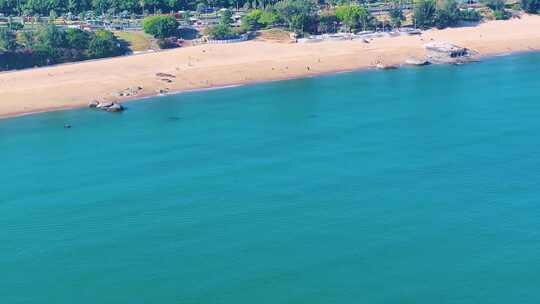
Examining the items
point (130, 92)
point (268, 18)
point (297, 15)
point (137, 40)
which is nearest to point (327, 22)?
point (297, 15)

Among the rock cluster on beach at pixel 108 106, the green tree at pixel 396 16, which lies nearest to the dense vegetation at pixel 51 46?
the rock cluster on beach at pixel 108 106

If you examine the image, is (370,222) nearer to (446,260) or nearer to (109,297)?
(446,260)

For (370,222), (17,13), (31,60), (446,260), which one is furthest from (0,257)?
(17,13)

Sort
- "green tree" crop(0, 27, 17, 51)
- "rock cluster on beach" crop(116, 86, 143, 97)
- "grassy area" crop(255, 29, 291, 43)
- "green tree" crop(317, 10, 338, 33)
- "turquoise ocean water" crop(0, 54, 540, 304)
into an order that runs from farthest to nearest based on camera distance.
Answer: "green tree" crop(317, 10, 338, 33)
"grassy area" crop(255, 29, 291, 43)
"green tree" crop(0, 27, 17, 51)
"rock cluster on beach" crop(116, 86, 143, 97)
"turquoise ocean water" crop(0, 54, 540, 304)

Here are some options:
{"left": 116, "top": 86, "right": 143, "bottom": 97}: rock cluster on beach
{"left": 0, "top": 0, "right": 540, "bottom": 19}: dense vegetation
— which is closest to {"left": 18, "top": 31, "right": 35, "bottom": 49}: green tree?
{"left": 0, "top": 0, "right": 540, "bottom": 19}: dense vegetation

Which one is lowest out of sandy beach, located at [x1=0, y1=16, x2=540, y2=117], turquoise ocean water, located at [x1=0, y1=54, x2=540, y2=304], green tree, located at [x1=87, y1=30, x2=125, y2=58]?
turquoise ocean water, located at [x1=0, y1=54, x2=540, y2=304]

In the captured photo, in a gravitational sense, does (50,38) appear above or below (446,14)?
below

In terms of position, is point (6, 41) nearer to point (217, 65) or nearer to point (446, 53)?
point (217, 65)

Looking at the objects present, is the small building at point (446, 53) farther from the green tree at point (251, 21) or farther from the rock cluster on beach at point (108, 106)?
the rock cluster on beach at point (108, 106)

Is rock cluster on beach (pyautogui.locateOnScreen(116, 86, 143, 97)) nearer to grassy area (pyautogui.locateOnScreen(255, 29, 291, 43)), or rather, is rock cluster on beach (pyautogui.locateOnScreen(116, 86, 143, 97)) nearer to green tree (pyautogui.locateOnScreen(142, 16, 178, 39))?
green tree (pyautogui.locateOnScreen(142, 16, 178, 39))
